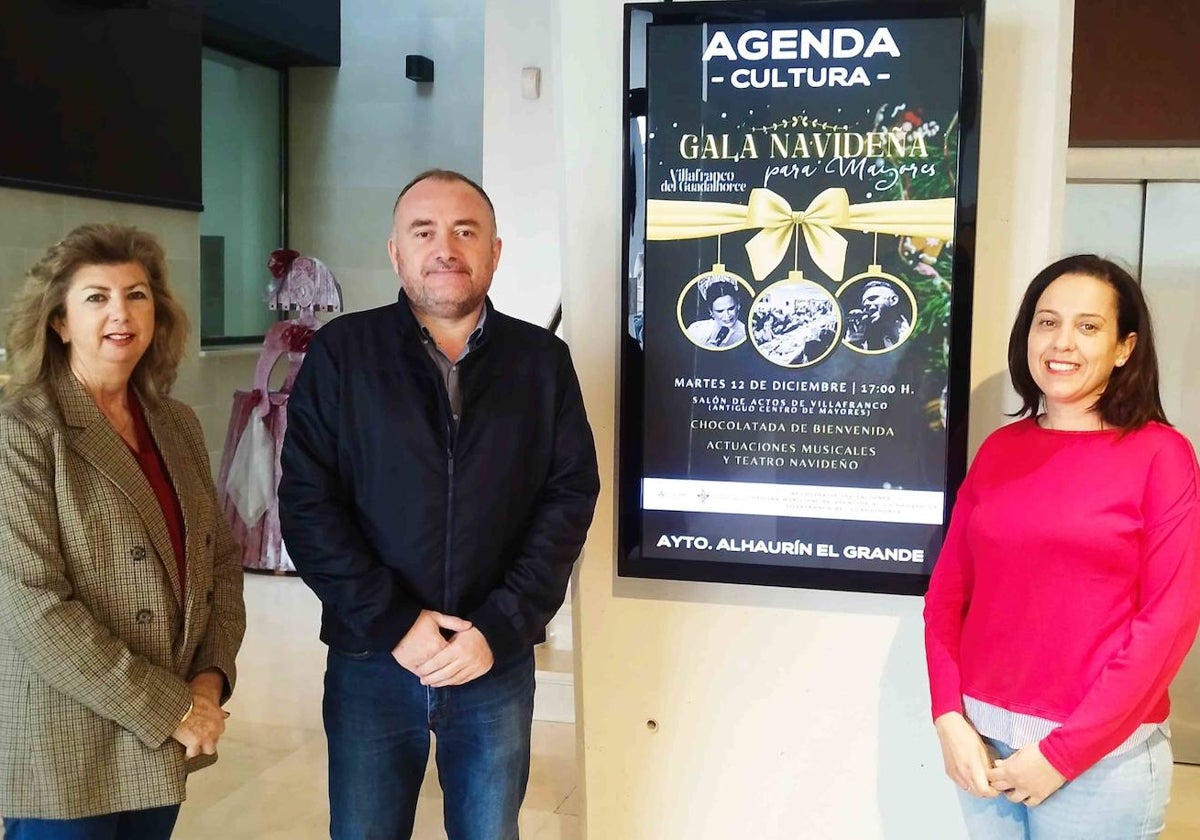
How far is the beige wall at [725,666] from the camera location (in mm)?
2188

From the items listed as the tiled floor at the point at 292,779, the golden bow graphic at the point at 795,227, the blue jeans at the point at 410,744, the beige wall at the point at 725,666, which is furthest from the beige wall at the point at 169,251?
the golden bow graphic at the point at 795,227

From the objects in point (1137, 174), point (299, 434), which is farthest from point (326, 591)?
point (1137, 174)

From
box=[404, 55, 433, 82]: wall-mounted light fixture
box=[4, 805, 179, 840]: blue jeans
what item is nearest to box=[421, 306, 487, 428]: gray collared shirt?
box=[4, 805, 179, 840]: blue jeans

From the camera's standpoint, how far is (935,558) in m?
2.10

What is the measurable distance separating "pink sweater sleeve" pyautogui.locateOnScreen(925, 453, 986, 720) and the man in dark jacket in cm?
63

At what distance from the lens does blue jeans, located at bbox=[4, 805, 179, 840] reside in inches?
64.0

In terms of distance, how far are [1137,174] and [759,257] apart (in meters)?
2.00

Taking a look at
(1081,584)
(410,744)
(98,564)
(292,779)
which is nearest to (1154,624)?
(1081,584)

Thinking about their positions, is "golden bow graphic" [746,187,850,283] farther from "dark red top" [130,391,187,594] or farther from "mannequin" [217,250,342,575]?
"mannequin" [217,250,342,575]

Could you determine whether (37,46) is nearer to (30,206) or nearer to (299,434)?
(30,206)

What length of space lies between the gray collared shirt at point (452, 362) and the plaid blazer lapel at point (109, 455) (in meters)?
0.51

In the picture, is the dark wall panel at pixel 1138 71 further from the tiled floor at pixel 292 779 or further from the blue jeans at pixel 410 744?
the blue jeans at pixel 410 744

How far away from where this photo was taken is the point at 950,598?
1797 millimetres

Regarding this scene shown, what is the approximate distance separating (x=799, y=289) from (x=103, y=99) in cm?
424
